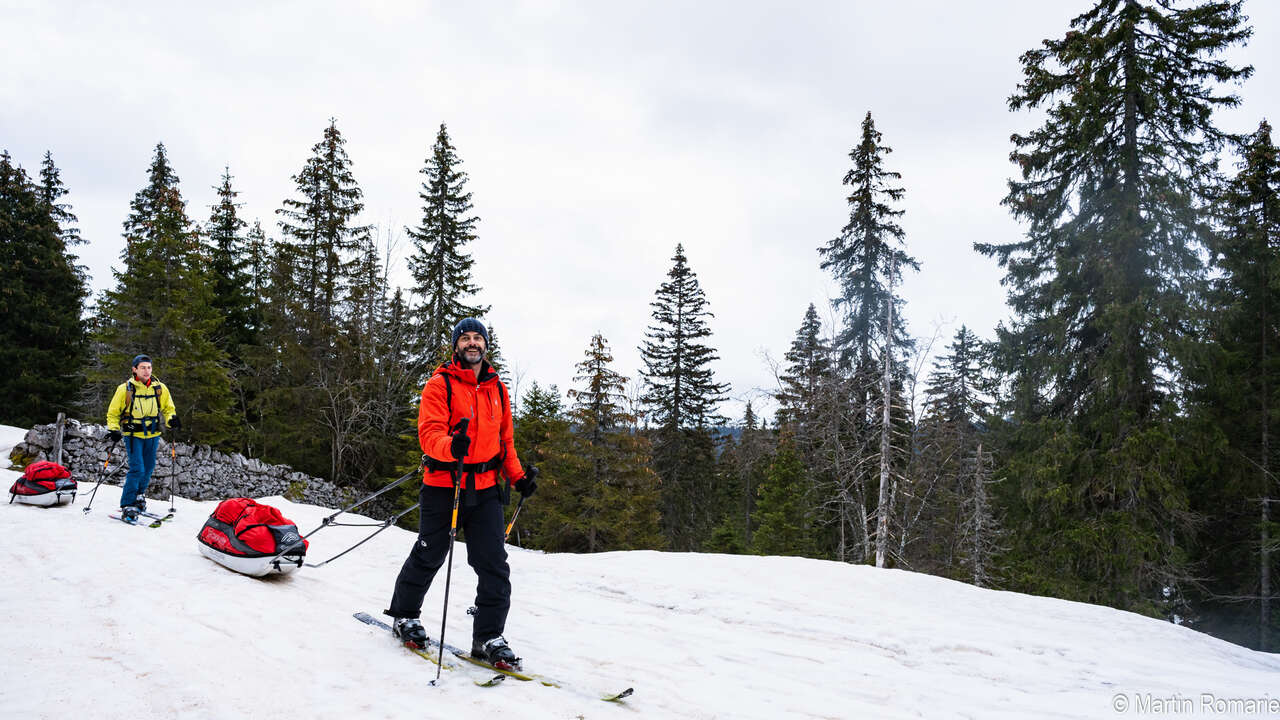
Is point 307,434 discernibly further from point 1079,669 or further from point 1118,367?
point 1118,367

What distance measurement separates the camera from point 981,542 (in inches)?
875

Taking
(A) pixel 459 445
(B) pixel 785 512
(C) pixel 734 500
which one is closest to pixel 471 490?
(A) pixel 459 445

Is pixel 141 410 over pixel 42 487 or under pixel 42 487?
over

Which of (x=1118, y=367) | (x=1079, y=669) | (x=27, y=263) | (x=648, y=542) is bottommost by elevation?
(x=648, y=542)

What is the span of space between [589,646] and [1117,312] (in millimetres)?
13521

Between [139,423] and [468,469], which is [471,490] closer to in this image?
[468,469]

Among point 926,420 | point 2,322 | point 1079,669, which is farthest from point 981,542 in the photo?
point 2,322

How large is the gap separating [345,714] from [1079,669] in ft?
19.9

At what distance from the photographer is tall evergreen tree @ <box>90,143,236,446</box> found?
18.8 metres

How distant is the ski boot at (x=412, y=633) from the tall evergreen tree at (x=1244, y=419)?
16114 millimetres

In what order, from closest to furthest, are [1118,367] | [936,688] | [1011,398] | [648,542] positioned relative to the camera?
[936,688], [1118,367], [1011,398], [648,542]

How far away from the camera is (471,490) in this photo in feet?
13.5

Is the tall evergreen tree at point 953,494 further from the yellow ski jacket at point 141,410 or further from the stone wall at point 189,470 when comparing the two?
the stone wall at point 189,470

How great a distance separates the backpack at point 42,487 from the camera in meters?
8.61
